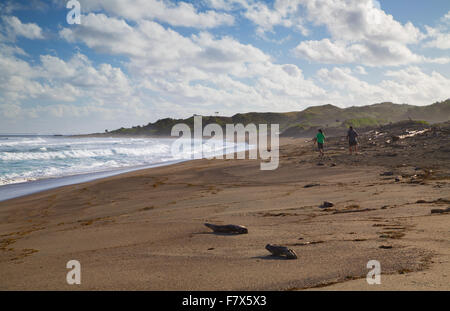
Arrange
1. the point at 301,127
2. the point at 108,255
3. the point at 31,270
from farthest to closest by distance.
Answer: the point at 301,127 → the point at 108,255 → the point at 31,270

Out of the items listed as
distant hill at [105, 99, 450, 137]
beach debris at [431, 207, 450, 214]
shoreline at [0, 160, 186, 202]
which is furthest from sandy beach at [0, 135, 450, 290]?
distant hill at [105, 99, 450, 137]

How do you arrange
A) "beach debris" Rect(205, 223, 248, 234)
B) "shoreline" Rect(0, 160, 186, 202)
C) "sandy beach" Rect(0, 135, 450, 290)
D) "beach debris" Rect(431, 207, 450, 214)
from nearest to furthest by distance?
"sandy beach" Rect(0, 135, 450, 290)
"beach debris" Rect(205, 223, 248, 234)
"beach debris" Rect(431, 207, 450, 214)
"shoreline" Rect(0, 160, 186, 202)

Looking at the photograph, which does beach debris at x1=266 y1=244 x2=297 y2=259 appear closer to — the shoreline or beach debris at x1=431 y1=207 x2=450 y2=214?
beach debris at x1=431 y1=207 x2=450 y2=214

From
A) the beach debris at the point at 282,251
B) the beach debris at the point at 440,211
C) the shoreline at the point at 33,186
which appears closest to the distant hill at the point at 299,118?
the shoreline at the point at 33,186

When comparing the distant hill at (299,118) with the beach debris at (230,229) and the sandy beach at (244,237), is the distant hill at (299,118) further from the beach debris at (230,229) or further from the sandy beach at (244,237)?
the beach debris at (230,229)

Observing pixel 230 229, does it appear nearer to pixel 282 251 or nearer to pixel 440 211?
pixel 282 251

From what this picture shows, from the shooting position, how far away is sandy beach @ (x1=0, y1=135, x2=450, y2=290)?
296 cm

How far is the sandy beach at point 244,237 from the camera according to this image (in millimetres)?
2957

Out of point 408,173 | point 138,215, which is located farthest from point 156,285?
point 408,173

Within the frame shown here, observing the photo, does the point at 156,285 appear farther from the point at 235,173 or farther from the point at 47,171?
the point at 47,171

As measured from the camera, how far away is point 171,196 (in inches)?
364

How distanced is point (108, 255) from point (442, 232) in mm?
3936

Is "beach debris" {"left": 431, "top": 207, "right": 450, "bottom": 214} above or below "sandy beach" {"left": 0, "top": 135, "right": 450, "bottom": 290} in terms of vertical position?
above

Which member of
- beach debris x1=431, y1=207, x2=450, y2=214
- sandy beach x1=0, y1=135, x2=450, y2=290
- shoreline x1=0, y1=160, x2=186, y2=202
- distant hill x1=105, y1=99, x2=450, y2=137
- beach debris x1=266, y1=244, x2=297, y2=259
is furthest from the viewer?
distant hill x1=105, y1=99, x2=450, y2=137
